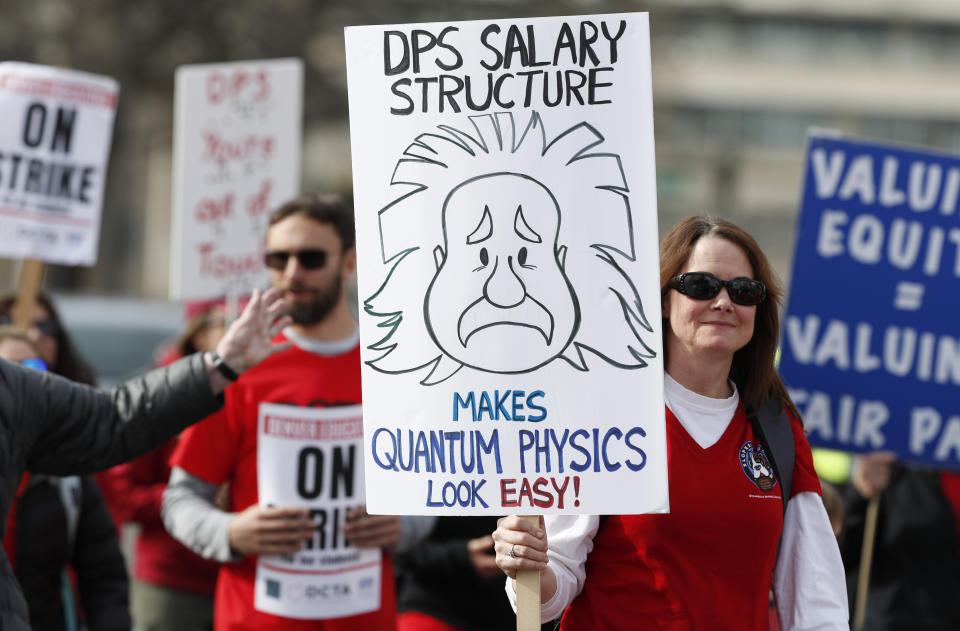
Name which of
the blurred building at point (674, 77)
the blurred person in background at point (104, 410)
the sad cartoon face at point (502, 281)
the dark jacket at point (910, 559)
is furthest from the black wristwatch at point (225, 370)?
the blurred building at point (674, 77)

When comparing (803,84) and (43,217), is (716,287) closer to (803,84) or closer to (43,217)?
(43,217)

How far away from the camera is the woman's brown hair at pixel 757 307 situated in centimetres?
308

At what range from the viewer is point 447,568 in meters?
4.35

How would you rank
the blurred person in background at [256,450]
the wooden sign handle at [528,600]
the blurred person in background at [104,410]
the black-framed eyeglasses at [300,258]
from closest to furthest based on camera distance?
the wooden sign handle at [528,600]
the blurred person in background at [104,410]
the blurred person in background at [256,450]
the black-framed eyeglasses at [300,258]

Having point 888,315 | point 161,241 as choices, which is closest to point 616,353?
point 888,315

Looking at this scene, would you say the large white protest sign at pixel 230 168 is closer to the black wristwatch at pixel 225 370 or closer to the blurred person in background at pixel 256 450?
the blurred person in background at pixel 256 450

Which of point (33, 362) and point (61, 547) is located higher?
point (33, 362)

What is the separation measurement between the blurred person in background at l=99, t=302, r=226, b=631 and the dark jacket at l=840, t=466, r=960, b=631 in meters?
2.40

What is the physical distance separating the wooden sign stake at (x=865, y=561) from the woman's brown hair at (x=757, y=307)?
1562mm

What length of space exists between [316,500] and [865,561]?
1.89 m

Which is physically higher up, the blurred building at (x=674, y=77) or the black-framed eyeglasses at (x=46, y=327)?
the blurred building at (x=674, y=77)

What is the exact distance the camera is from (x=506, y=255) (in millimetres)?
2889

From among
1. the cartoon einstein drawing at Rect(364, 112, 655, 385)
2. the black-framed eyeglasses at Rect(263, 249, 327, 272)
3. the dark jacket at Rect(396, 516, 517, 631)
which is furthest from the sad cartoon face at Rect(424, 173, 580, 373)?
the dark jacket at Rect(396, 516, 517, 631)

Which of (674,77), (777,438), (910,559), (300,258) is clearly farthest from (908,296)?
(674,77)
